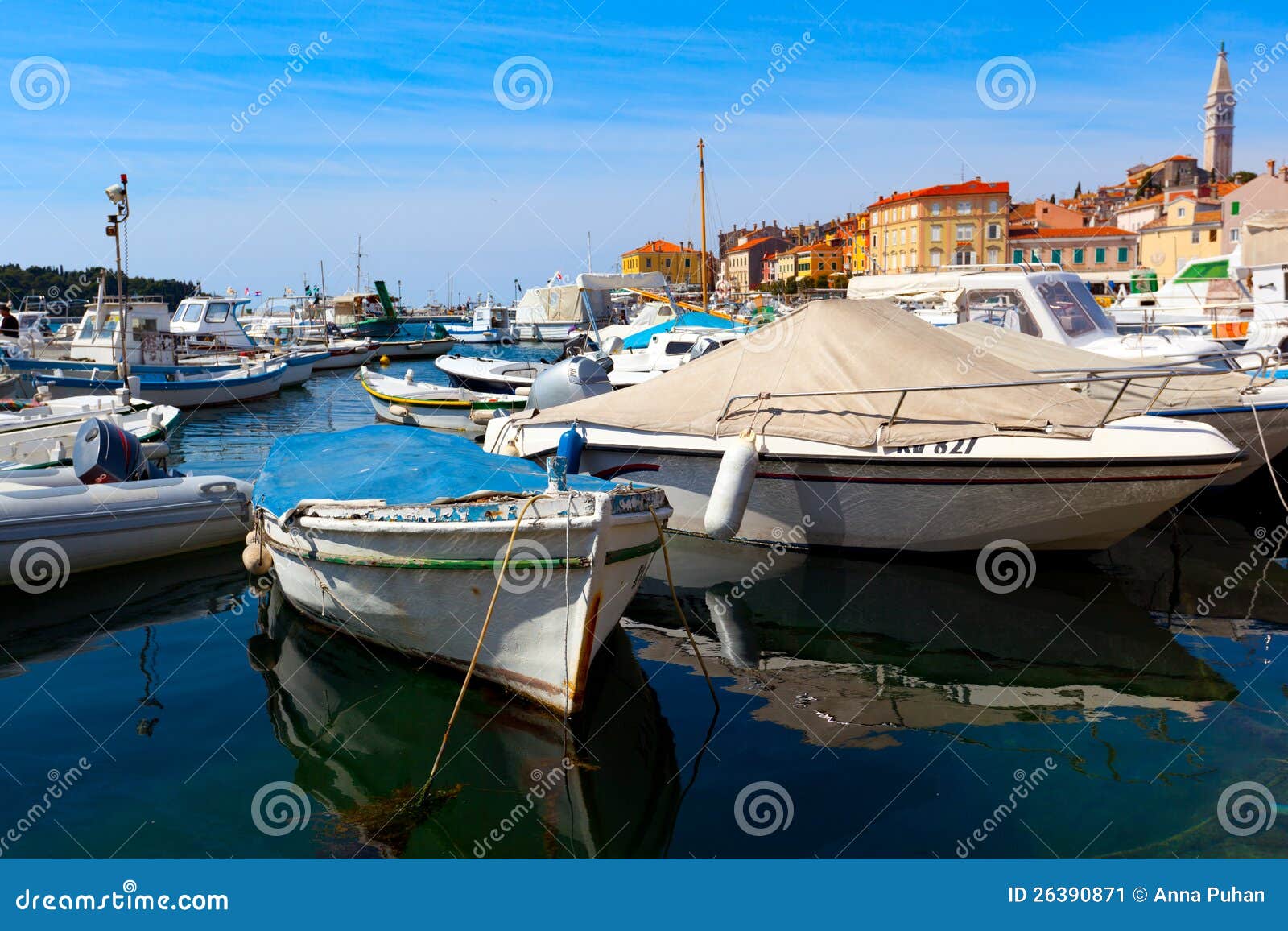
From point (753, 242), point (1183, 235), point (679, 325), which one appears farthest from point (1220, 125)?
point (679, 325)

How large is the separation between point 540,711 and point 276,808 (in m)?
1.89

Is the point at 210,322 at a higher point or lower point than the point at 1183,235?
lower

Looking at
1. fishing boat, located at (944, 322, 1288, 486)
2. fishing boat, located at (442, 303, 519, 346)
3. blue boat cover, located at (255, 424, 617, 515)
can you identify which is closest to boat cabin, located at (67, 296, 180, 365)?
blue boat cover, located at (255, 424, 617, 515)

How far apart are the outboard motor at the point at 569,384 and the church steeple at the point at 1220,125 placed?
402ft

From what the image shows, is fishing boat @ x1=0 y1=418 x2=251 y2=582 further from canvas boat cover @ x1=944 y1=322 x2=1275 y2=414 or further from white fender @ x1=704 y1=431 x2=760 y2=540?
canvas boat cover @ x1=944 y1=322 x2=1275 y2=414

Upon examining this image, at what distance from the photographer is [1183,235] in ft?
194

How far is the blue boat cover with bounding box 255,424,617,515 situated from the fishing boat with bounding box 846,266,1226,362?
8.89 m

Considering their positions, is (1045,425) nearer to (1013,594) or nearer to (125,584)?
(1013,594)

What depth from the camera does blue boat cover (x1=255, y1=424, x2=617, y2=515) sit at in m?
7.91

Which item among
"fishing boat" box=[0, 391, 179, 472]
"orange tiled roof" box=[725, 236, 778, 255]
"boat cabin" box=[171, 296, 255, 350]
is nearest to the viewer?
"fishing boat" box=[0, 391, 179, 472]

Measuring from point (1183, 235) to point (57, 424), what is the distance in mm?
62603

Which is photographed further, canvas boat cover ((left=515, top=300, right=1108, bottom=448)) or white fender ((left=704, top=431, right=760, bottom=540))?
canvas boat cover ((left=515, top=300, right=1108, bottom=448))

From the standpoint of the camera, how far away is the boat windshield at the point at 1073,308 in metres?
14.9

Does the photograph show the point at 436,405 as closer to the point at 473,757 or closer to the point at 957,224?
the point at 473,757
